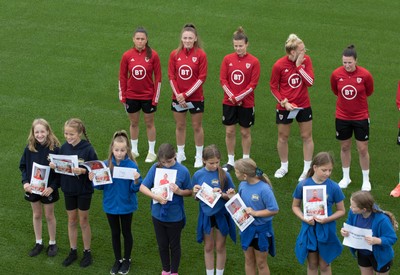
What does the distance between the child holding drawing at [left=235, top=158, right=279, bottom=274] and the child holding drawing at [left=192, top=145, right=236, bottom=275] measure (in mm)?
245

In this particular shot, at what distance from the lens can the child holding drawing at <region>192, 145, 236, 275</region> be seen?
7461 millimetres

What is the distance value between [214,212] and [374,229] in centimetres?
166

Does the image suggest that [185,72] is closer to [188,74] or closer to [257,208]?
[188,74]

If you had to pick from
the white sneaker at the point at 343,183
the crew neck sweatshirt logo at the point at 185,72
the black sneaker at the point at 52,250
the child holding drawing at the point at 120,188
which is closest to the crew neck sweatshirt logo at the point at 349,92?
the white sneaker at the point at 343,183

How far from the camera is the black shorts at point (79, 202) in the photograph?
8109mm

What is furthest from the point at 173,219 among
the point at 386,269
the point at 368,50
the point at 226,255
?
the point at 368,50

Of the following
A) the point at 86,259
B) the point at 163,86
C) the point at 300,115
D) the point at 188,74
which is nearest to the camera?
the point at 86,259

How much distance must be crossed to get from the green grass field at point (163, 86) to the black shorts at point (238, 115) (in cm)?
78

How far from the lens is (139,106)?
420 inches

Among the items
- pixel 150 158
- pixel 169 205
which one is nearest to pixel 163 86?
pixel 150 158

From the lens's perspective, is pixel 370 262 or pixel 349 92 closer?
pixel 370 262

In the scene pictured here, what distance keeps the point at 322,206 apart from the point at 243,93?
310 centimetres

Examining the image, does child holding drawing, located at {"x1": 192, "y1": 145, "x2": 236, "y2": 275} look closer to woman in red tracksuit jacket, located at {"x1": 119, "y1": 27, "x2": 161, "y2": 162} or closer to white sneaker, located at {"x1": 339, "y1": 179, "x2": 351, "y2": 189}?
white sneaker, located at {"x1": 339, "y1": 179, "x2": 351, "y2": 189}

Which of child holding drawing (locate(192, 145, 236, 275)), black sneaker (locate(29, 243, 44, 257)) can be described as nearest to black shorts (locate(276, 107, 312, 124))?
child holding drawing (locate(192, 145, 236, 275))
